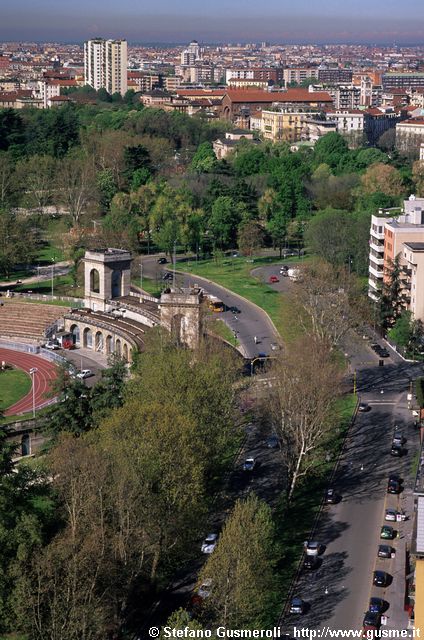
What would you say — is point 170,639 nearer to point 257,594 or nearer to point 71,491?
point 257,594

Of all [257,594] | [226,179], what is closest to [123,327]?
[257,594]

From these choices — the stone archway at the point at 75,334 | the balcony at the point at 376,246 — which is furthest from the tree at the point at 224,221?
the stone archway at the point at 75,334

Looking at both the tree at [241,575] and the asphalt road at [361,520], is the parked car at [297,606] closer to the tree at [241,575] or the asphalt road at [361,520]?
the asphalt road at [361,520]

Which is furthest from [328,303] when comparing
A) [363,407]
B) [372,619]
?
[372,619]

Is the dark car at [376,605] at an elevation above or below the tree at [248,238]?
below

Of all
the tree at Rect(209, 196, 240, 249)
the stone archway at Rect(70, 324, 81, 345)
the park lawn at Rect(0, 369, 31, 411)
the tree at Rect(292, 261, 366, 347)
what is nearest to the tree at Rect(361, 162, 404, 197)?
the tree at Rect(209, 196, 240, 249)

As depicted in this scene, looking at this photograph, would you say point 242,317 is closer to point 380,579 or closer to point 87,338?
point 87,338

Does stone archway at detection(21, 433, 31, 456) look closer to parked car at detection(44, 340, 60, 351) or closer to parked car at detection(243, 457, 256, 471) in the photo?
parked car at detection(243, 457, 256, 471)
